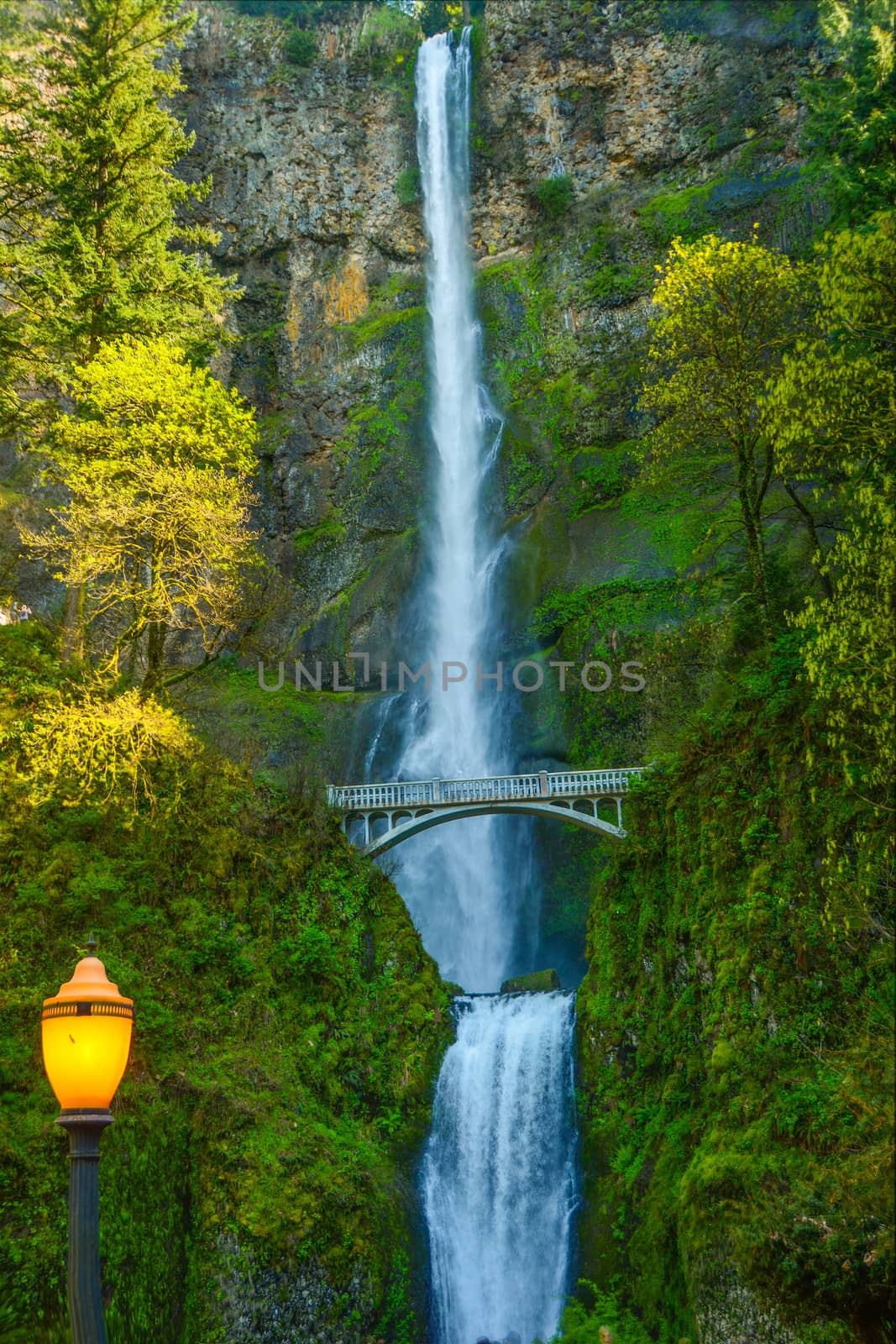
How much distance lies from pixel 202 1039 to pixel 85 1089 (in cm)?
1249

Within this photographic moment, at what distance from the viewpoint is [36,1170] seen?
12281 mm

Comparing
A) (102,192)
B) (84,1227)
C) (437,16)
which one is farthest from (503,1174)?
(437,16)

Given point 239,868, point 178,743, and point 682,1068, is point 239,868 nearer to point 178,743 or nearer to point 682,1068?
point 178,743

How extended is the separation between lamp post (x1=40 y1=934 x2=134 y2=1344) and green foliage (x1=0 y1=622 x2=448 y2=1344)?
743 cm

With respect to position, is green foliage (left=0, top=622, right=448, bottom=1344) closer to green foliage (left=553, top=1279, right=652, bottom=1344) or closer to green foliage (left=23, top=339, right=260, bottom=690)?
green foliage (left=23, top=339, right=260, bottom=690)

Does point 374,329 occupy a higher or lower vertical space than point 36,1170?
higher

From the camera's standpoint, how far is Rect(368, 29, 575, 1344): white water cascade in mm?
18719

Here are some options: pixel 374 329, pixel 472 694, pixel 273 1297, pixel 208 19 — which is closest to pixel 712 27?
pixel 374 329

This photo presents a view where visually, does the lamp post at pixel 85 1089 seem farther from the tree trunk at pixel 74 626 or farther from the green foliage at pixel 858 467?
the tree trunk at pixel 74 626

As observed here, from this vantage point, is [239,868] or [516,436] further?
[516,436]

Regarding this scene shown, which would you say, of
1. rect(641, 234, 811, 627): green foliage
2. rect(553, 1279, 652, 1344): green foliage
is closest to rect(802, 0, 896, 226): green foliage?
rect(641, 234, 811, 627): green foliage

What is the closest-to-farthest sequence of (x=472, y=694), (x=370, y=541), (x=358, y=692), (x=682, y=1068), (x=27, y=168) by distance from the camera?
(x=682, y=1068), (x=27, y=168), (x=472, y=694), (x=358, y=692), (x=370, y=541)

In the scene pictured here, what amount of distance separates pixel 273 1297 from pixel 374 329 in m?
38.6

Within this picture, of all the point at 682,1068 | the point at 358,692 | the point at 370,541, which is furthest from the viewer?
the point at 370,541
